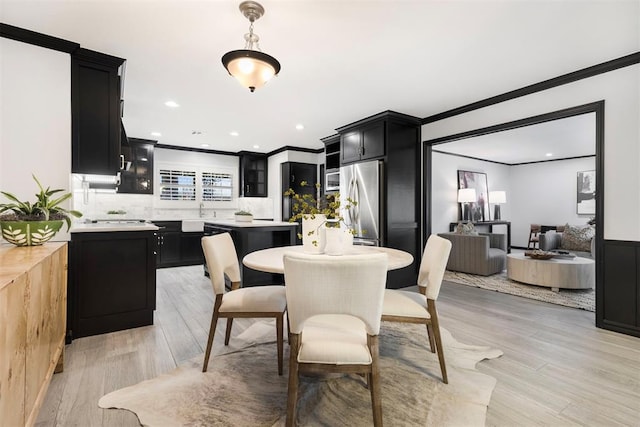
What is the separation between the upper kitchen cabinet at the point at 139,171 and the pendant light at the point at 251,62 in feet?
15.4

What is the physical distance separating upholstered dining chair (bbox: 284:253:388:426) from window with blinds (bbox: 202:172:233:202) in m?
6.11

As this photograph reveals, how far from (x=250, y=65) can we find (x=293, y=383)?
191 cm

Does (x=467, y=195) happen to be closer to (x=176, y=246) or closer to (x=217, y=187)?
(x=217, y=187)

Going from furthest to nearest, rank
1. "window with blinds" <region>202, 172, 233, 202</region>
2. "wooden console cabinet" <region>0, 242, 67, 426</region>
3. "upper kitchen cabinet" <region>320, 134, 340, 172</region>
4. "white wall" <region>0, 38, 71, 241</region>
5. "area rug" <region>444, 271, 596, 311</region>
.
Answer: "window with blinds" <region>202, 172, 233, 202</region> < "upper kitchen cabinet" <region>320, 134, 340, 172</region> < "area rug" <region>444, 271, 596, 311</region> < "white wall" <region>0, 38, 71, 241</region> < "wooden console cabinet" <region>0, 242, 67, 426</region>

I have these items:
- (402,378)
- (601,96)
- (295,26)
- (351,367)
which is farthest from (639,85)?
(351,367)

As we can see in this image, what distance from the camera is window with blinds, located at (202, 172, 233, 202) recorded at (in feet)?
22.7

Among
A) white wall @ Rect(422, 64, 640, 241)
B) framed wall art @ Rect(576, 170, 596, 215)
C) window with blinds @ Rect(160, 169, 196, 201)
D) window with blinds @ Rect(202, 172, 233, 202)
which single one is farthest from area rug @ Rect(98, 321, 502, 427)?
framed wall art @ Rect(576, 170, 596, 215)

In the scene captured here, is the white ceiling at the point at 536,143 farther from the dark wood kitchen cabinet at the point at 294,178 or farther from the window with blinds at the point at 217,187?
the window with blinds at the point at 217,187

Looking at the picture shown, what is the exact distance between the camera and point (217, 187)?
7066 millimetres

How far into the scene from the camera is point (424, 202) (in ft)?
15.4

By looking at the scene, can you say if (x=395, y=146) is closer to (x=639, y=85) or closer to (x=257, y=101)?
(x=257, y=101)

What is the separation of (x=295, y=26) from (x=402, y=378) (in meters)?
2.60

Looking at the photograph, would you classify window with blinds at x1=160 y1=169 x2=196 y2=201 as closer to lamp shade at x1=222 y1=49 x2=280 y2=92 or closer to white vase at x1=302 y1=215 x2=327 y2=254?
lamp shade at x1=222 y1=49 x2=280 y2=92

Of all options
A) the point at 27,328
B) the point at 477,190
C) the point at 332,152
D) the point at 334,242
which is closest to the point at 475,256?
the point at 477,190
